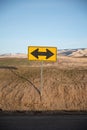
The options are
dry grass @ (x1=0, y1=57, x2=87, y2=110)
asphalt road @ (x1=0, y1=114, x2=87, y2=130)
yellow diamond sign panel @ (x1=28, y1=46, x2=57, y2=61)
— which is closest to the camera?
asphalt road @ (x1=0, y1=114, x2=87, y2=130)

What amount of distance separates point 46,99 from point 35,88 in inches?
→ 63.4

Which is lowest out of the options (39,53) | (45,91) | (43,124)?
(43,124)

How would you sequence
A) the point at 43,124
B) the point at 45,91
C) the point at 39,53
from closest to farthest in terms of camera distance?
the point at 43,124
the point at 39,53
the point at 45,91

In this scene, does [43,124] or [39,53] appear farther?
[39,53]

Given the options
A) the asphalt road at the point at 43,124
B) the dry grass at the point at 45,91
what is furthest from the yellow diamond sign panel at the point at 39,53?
the asphalt road at the point at 43,124

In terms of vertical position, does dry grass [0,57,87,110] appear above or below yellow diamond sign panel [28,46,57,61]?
below

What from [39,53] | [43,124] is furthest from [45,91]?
[43,124]

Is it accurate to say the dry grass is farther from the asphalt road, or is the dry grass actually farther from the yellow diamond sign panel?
the asphalt road

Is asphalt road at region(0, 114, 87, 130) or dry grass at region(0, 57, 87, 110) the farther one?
dry grass at region(0, 57, 87, 110)

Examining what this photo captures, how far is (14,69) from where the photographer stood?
24.4 meters

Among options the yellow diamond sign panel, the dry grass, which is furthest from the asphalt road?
the yellow diamond sign panel

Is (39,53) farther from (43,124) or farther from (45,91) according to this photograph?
(43,124)

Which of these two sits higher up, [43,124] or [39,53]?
[39,53]

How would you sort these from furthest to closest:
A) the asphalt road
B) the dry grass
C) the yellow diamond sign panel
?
the yellow diamond sign panel
the dry grass
the asphalt road
